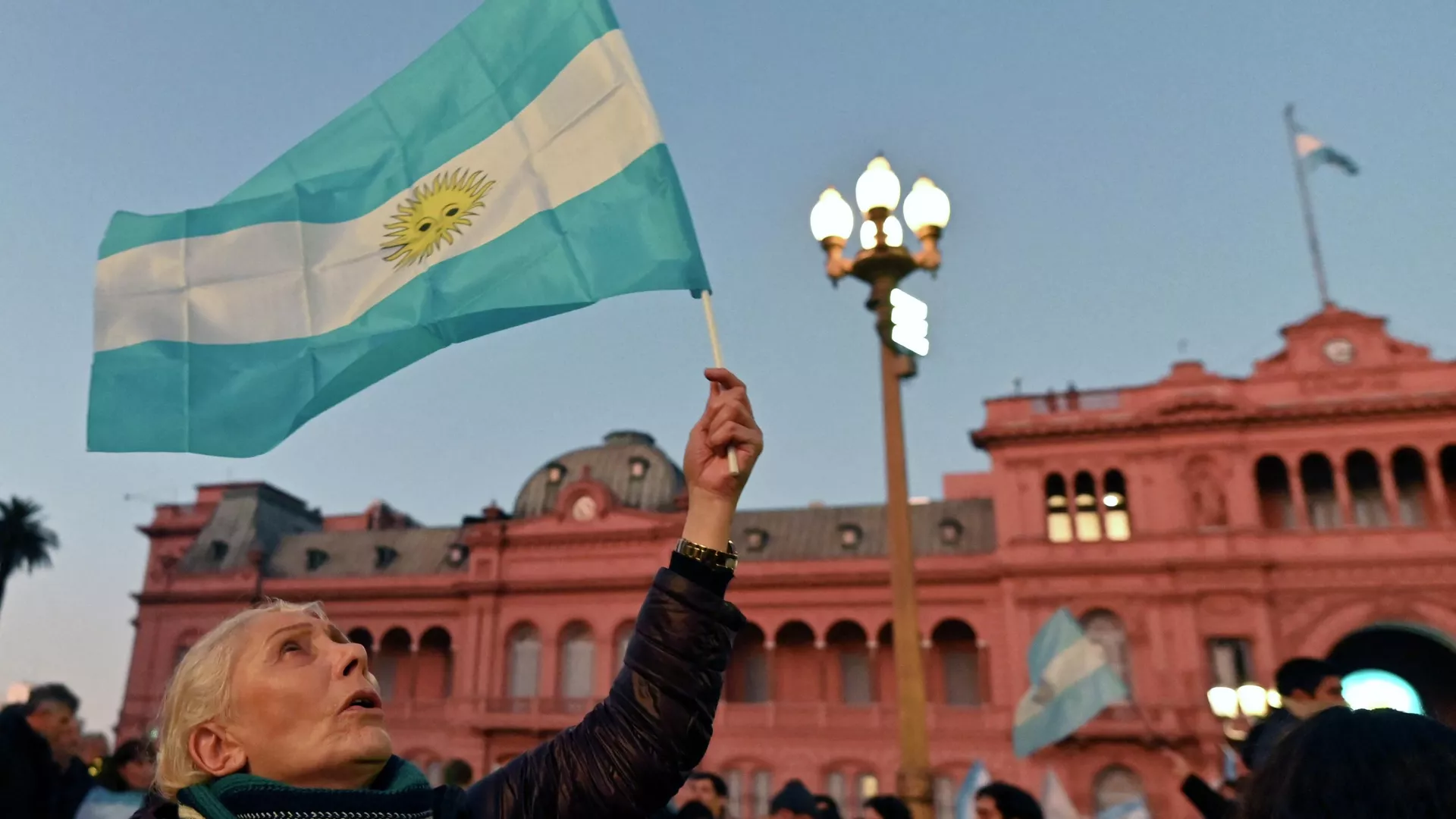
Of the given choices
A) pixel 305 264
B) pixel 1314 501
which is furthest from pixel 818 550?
pixel 305 264

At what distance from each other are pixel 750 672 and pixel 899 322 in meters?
25.6

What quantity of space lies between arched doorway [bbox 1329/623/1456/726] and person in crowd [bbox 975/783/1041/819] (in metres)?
24.5

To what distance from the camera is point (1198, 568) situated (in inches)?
1073

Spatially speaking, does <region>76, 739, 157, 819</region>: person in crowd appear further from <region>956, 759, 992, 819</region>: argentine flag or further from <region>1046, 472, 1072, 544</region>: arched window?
<region>1046, 472, 1072, 544</region>: arched window

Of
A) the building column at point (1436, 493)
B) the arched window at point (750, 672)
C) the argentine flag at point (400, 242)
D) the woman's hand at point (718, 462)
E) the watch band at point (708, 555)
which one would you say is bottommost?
the watch band at point (708, 555)

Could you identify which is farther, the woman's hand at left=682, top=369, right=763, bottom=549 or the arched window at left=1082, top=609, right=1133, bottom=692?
the arched window at left=1082, top=609, right=1133, bottom=692

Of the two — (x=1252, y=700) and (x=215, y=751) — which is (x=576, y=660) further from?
(x=215, y=751)

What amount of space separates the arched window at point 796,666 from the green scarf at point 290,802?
3068 cm

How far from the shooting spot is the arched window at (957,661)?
30.3 m

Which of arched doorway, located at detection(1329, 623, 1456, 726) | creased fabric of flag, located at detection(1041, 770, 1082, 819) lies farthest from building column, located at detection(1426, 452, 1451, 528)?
creased fabric of flag, located at detection(1041, 770, 1082, 819)

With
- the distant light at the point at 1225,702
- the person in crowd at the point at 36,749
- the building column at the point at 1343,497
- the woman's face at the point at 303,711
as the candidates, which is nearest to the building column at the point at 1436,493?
the building column at the point at 1343,497

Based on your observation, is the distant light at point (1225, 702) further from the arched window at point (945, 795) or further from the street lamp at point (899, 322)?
the arched window at point (945, 795)

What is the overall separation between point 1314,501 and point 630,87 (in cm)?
3005

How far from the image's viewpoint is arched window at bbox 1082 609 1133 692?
27.2 meters
